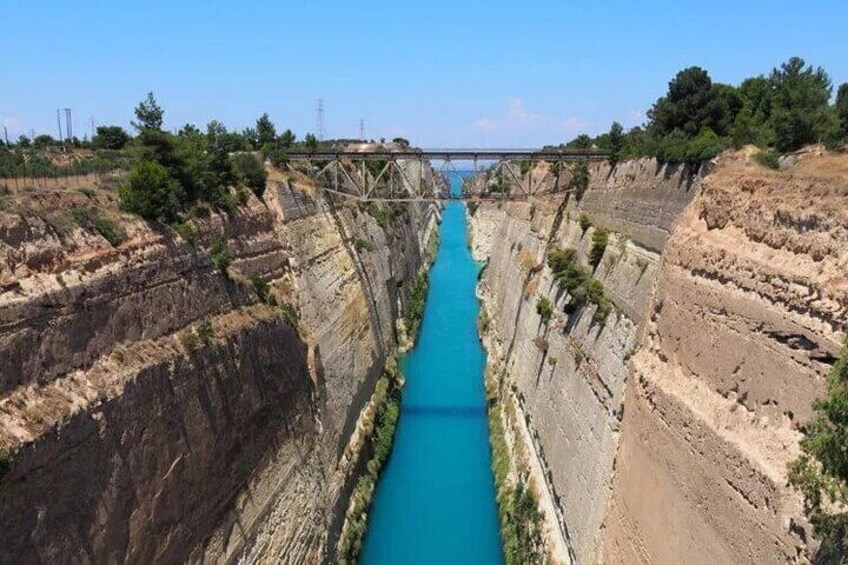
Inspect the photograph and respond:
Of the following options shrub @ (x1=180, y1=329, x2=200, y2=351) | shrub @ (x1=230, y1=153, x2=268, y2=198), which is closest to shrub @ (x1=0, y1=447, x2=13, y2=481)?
shrub @ (x1=180, y1=329, x2=200, y2=351)

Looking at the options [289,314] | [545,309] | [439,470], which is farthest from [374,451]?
[545,309]

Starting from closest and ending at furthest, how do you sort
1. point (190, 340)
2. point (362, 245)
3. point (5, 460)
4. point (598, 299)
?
1. point (5, 460)
2. point (190, 340)
3. point (598, 299)
4. point (362, 245)

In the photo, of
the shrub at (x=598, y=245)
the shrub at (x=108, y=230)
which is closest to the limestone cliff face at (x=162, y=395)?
the shrub at (x=108, y=230)

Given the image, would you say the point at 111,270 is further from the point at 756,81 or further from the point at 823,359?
the point at 756,81

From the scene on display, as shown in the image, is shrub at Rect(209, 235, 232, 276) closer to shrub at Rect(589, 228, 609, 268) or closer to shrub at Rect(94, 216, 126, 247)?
shrub at Rect(94, 216, 126, 247)

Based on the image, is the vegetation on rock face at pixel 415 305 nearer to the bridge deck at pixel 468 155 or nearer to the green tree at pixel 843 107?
the bridge deck at pixel 468 155

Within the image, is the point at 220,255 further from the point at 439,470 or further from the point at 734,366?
the point at 734,366
